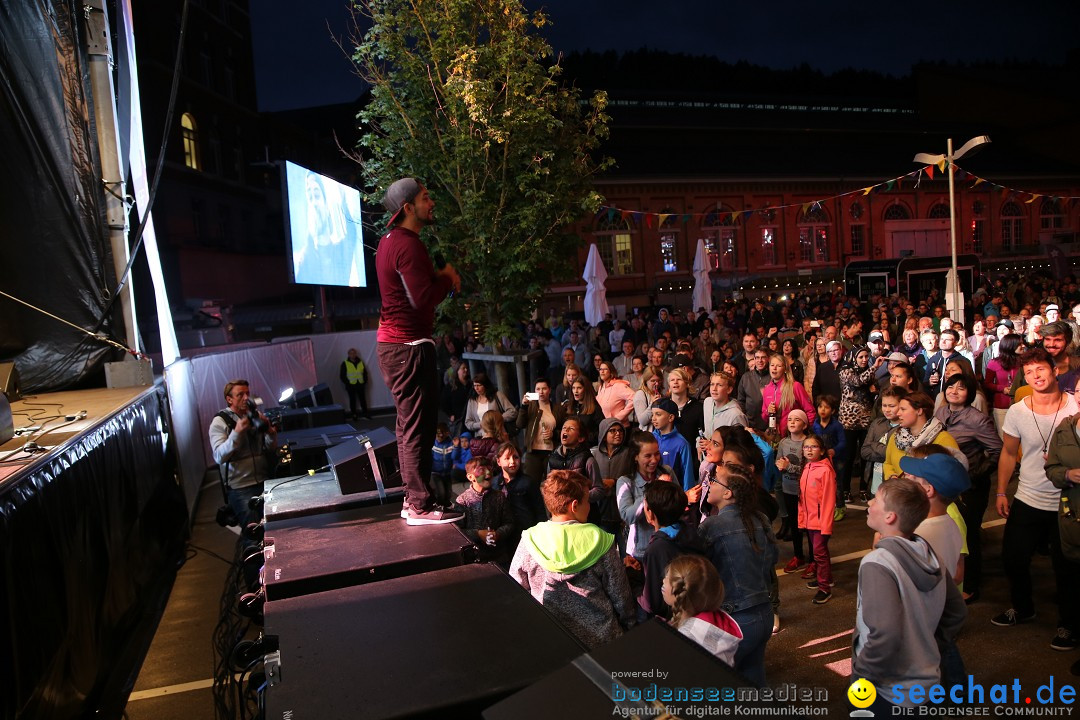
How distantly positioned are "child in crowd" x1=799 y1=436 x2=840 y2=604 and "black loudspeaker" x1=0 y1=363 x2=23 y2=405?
264 inches

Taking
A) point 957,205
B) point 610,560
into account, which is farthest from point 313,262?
point 957,205

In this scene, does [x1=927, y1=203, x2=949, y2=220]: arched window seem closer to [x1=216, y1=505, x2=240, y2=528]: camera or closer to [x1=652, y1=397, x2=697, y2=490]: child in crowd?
[x1=652, y1=397, x2=697, y2=490]: child in crowd

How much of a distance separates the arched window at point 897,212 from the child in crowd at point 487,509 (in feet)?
129

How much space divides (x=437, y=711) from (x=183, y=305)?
25.5 m

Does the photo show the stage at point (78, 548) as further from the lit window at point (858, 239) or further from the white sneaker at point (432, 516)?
the lit window at point (858, 239)

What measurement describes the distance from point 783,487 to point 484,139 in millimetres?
5553

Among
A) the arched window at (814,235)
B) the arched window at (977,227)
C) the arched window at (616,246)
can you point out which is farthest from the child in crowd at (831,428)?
the arched window at (977,227)

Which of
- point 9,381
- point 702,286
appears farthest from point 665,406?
point 702,286

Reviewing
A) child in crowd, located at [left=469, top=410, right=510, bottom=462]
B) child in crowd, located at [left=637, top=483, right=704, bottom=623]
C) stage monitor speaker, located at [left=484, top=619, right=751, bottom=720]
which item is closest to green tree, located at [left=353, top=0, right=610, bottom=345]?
child in crowd, located at [left=469, top=410, right=510, bottom=462]

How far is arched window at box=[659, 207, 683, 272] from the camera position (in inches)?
1335

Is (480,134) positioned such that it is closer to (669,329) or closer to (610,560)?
(610,560)

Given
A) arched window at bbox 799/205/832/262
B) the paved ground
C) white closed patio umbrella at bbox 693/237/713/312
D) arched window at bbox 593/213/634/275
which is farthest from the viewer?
arched window at bbox 799/205/832/262

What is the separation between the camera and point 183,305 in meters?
24.5

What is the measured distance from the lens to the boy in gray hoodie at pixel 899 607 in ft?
9.70
